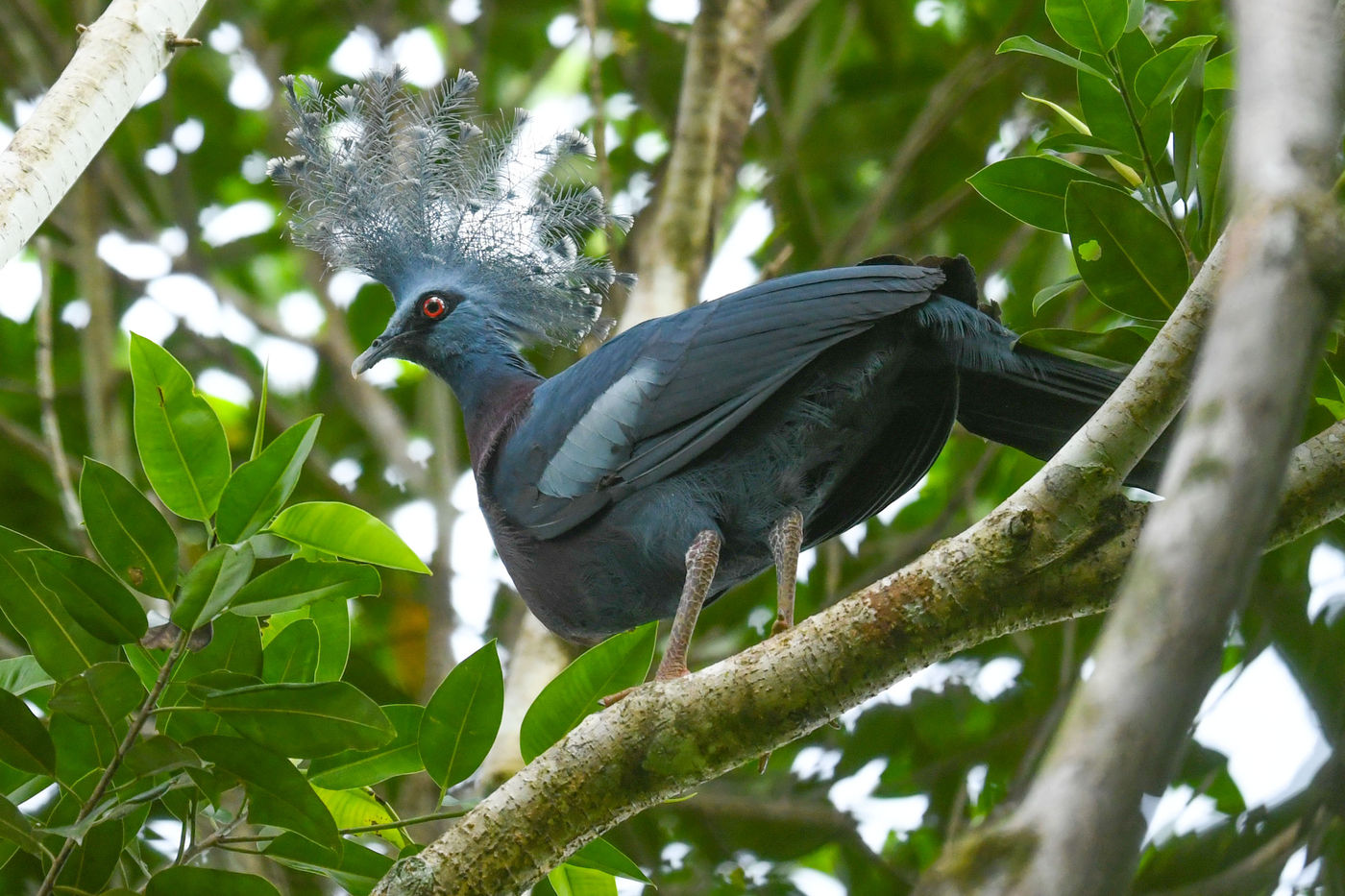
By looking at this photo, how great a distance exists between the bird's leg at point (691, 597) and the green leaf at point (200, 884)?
34.2 inches

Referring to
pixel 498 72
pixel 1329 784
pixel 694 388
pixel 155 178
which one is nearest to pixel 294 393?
pixel 155 178

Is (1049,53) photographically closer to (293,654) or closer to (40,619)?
(293,654)

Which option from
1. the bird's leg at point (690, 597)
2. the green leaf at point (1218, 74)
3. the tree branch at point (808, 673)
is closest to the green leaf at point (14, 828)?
the tree branch at point (808, 673)

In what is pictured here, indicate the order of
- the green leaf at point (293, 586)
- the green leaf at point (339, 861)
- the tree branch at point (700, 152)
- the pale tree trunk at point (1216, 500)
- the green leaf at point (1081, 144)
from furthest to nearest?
1. the tree branch at point (700, 152)
2. the green leaf at point (1081, 144)
3. the green leaf at point (339, 861)
4. the green leaf at point (293, 586)
5. the pale tree trunk at point (1216, 500)

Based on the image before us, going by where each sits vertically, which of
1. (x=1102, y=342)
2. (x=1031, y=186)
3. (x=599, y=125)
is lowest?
(x=1102, y=342)

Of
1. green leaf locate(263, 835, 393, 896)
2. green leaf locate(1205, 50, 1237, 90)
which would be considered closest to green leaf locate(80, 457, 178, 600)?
green leaf locate(263, 835, 393, 896)

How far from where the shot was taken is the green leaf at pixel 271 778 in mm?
2154

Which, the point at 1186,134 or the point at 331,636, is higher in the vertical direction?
the point at 1186,134

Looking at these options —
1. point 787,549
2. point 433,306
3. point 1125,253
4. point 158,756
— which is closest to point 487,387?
point 433,306

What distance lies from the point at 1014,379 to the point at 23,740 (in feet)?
7.17

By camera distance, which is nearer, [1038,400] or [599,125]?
[1038,400]

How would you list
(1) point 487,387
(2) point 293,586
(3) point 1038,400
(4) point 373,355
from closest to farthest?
1. (2) point 293,586
2. (3) point 1038,400
3. (1) point 487,387
4. (4) point 373,355

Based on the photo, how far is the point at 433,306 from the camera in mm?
4031

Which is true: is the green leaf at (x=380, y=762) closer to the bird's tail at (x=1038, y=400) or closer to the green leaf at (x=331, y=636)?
the green leaf at (x=331, y=636)
